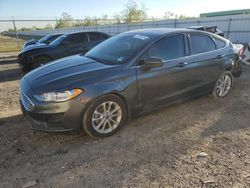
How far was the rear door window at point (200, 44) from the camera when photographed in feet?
14.7

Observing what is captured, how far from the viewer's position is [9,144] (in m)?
3.53

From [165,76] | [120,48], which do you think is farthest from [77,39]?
[165,76]

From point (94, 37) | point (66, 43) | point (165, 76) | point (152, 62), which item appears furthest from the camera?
point (94, 37)

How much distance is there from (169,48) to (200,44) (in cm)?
90

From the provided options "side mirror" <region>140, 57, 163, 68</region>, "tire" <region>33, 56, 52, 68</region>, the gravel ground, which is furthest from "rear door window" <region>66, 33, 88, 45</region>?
"side mirror" <region>140, 57, 163, 68</region>

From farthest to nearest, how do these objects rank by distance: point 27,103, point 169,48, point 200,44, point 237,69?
point 237,69
point 200,44
point 169,48
point 27,103

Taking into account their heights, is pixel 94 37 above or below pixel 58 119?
above

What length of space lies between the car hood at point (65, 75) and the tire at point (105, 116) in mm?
390

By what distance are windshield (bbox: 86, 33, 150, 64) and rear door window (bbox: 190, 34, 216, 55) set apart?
1.02 metres

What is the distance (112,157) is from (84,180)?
559mm

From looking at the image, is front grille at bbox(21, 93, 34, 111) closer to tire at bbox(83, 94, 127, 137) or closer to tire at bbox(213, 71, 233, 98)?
tire at bbox(83, 94, 127, 137)

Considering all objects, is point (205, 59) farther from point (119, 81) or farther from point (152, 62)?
point (119, 81)

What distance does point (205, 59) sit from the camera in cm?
466

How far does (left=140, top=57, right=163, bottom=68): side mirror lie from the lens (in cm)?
369
